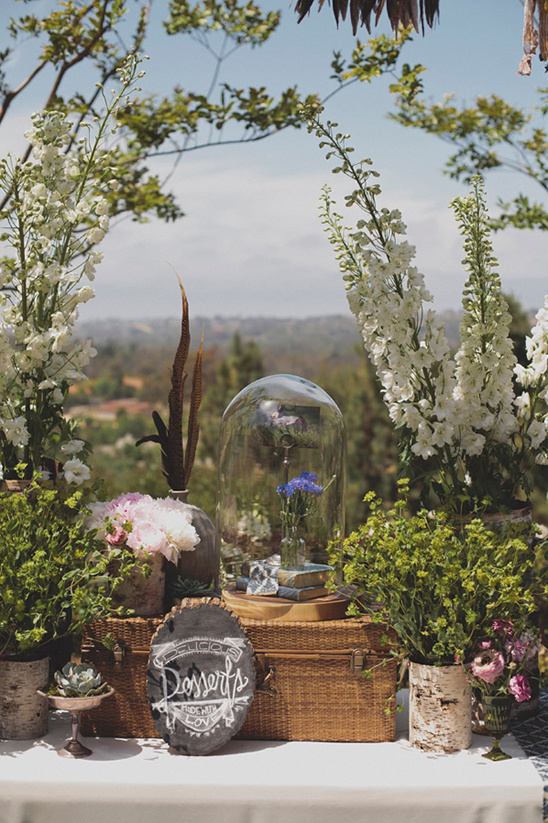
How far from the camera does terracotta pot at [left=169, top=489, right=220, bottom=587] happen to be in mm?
2469

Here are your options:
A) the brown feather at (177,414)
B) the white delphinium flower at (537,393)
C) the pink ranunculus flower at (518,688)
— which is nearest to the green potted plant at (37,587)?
the brown feather at (177,414)

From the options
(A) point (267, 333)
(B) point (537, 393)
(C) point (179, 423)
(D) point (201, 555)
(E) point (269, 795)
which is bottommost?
(E) point (269, 795)

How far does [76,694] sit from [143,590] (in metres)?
0.31

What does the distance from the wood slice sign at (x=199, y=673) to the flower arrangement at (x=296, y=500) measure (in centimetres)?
36

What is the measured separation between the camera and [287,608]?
7.53ft

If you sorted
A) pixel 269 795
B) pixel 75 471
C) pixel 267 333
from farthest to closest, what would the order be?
pixel 267 333 < pixel 75 471 < pixel 269 795

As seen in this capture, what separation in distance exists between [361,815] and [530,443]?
108cm

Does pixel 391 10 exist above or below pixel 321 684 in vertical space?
above

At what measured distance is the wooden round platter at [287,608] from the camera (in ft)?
7.53

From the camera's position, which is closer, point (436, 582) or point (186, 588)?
point (436, 582)

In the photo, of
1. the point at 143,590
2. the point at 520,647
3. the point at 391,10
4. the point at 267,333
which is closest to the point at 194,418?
the point at 143,590

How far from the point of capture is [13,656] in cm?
222

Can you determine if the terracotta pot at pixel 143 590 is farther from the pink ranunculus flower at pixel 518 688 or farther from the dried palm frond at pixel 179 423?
the pink ranunculus flower at pixel 518 688

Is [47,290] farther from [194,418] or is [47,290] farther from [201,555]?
[201,555]
